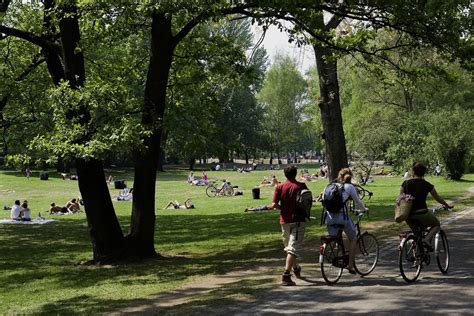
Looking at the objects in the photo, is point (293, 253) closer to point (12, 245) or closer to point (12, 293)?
point (12, 293)

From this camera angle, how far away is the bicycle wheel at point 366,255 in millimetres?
9031

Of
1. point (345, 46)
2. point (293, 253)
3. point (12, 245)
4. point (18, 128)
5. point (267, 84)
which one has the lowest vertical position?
point (12, 245)

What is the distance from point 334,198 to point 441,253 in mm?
1966

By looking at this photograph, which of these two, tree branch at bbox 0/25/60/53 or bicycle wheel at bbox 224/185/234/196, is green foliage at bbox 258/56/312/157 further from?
tree branch at bbox 0/25/60/53

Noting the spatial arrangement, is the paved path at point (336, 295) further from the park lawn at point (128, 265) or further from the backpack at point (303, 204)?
the backpack at point (303, 204)

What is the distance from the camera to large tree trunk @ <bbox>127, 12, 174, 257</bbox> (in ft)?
40.8

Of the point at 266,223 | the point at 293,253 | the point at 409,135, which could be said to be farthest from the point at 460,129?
the point at 293,253

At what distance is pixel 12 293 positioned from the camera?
9945 mm

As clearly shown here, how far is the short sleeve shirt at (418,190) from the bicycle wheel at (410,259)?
486 millimetres

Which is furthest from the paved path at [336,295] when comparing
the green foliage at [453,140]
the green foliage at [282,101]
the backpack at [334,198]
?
the green foliage at [282,101]

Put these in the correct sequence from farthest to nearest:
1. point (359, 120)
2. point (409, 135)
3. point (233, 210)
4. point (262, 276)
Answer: point (359, 120) → point (409, 135) → point (233, 210) → point (262, 276)

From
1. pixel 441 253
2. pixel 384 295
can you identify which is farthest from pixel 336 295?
pixel 441 253

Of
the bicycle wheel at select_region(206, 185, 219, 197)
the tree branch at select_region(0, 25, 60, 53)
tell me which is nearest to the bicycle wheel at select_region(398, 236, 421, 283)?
the tree branch at select_region(0, 25, 60, 53)

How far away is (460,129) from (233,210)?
1872 cm
